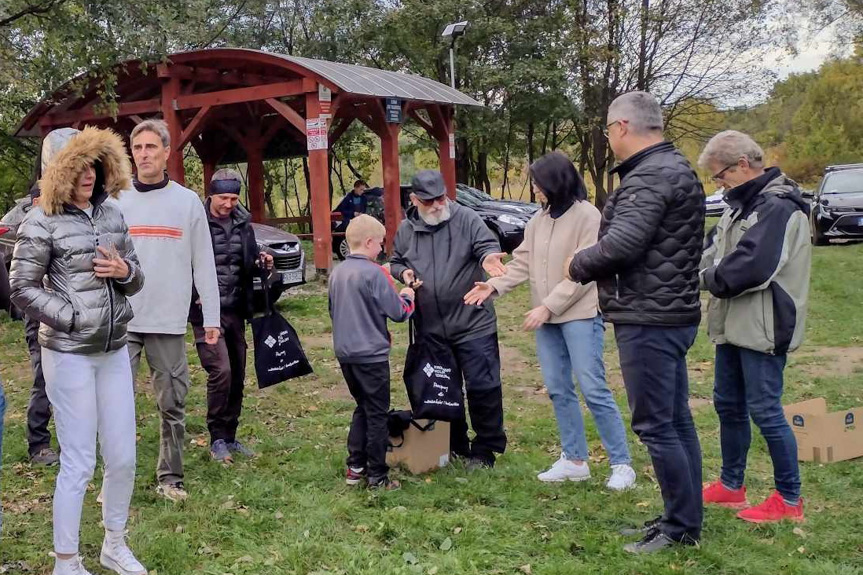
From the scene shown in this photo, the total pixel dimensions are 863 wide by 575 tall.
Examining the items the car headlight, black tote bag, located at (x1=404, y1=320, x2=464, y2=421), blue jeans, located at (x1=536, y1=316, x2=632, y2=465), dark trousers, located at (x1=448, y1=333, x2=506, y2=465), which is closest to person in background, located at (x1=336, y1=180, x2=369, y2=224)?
the car headlight

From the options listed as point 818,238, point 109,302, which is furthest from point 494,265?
point 818,238

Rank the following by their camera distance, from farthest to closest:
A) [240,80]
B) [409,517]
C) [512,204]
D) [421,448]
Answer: [512,204] → [240,80] → [421,448] → [409,517]

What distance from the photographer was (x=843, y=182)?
55.6 ft

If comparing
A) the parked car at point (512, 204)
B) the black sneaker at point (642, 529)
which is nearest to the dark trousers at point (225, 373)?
the black sneaker at point (642, 529)

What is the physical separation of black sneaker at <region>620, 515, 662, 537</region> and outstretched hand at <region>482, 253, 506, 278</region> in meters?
1.46

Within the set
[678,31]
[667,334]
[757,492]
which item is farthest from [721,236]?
[678,31]

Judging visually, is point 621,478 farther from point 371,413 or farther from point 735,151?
point 735,151

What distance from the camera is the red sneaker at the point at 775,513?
396 centimetres

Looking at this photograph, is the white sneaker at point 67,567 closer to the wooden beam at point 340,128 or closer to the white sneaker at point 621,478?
the white sneaker at point 621,478

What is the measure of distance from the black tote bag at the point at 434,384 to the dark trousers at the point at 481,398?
12 centimetres

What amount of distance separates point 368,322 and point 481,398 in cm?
87

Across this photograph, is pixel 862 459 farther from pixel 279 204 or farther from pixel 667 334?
pixel 279 204

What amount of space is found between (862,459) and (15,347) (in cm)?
863

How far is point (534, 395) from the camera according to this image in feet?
23.2
